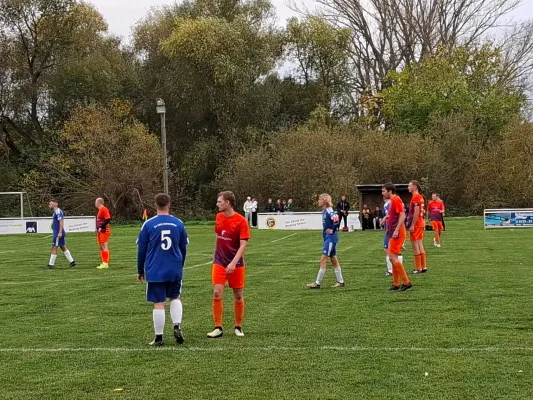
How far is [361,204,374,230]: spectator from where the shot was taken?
35906 mm

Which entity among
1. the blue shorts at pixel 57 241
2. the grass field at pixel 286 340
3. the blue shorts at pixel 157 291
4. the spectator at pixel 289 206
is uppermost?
the spectator at pixel 289 206

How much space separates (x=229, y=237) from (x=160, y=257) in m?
0.99

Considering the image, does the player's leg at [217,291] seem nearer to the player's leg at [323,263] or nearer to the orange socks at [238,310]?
the orange socks at [238,310]

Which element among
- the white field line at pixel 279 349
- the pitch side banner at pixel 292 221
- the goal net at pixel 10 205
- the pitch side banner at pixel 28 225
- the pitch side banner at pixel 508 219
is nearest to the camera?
the white field line at pixel 279 349

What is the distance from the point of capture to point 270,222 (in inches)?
1479

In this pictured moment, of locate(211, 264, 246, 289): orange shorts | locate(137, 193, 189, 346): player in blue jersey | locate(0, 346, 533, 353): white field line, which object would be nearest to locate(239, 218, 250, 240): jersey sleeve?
locate(211, 264, 246, 289): orange shorts

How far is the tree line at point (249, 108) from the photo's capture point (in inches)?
1785

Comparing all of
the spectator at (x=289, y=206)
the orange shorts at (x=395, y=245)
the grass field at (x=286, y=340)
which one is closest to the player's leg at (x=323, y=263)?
the grass field at (x=286, y=340)

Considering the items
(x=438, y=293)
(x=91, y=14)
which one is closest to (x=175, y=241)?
(x=438, y=293)

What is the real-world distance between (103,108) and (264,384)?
145 feet

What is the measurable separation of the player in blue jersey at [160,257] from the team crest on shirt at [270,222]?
1142 inches

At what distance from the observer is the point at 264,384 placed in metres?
6.57

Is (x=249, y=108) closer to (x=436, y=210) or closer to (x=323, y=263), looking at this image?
(x=436, y=210)

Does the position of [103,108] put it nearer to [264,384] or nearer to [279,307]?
[279,307]
